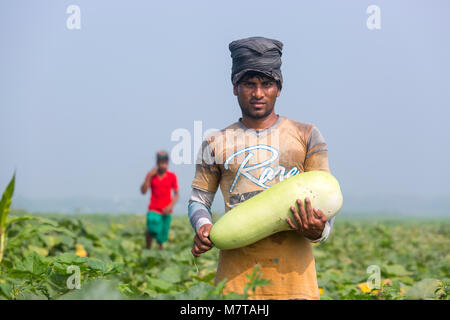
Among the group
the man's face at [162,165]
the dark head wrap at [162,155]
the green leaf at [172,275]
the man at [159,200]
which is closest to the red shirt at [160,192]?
the man at [159,200]

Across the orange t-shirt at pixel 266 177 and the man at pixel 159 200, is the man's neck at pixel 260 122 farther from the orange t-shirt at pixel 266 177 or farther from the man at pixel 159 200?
the man at pixel 159 200

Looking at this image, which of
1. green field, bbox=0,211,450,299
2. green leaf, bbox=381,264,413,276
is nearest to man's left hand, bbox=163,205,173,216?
green field, bbox=0,211,450,299

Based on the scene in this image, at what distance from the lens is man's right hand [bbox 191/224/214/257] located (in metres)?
2.32

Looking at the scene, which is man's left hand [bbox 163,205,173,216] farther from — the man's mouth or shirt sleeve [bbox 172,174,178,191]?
the man's mouth

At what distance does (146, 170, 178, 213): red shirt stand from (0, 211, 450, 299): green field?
79 cm

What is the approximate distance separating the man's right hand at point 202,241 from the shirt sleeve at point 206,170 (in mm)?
341

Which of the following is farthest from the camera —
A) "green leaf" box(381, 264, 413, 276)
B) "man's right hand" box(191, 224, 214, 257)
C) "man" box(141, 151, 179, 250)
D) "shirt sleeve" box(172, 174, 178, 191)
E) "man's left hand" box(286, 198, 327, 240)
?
"shirt sleeve" box(172, 174, 178, 191)

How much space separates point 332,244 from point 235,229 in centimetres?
920

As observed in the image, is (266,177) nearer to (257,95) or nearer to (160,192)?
(257,95)

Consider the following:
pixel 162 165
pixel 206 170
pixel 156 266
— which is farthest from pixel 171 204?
pixel 206 170

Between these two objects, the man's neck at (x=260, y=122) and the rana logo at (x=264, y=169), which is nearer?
the rana logo at (x=264, y=169)

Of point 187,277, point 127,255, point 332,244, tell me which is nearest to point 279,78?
point 187,277

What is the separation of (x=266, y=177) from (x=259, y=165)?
73 millimetres

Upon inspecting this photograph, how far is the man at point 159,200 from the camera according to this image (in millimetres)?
8727
